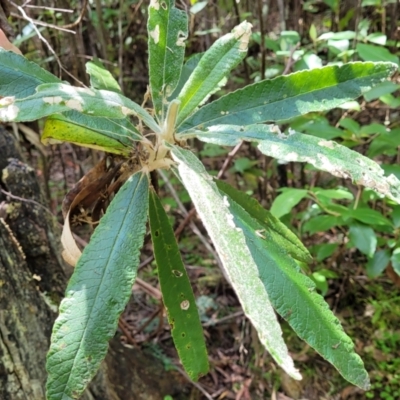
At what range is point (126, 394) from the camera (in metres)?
1.39

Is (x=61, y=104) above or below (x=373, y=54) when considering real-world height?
above

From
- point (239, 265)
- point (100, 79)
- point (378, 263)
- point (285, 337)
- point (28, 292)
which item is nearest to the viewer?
point (239, 265)

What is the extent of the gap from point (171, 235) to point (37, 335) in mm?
451

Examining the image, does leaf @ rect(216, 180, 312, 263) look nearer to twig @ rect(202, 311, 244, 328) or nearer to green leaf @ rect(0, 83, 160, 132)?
green leaf @ rect(0, 83, 160, 132)

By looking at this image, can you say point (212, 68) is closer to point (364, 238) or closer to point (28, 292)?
point (28, 292)

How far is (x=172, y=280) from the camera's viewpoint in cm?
83

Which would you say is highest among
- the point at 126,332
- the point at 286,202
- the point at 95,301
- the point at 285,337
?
the point at 95,301

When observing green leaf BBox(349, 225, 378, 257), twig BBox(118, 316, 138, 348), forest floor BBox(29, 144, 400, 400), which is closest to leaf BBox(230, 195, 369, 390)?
green leaf BBox(349, 225, 378, 257)

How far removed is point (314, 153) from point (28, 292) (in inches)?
29.7

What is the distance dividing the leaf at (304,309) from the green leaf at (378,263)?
2.90 feet

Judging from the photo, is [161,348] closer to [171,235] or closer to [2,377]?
[2,377]

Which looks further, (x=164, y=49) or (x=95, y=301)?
(x=164, y=49)

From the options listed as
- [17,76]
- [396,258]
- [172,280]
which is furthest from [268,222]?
[396,258]

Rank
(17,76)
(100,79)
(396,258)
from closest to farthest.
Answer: (17,76) < (100,79) < (396,258)
